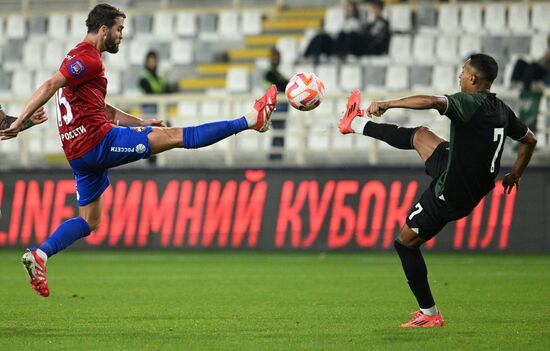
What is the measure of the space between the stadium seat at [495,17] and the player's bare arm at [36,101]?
14.5 m

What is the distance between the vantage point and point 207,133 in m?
8.97

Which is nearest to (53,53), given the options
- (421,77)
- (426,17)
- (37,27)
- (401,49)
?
(37,27)

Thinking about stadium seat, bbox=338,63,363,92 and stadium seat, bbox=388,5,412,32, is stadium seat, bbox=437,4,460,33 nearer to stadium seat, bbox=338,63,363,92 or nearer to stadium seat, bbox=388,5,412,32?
stadium seat, bbox=388,5,412,32

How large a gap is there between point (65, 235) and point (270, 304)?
2070 millimetres

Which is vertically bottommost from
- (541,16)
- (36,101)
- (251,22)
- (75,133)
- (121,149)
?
(121,149)

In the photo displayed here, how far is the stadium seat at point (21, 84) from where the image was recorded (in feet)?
80.7

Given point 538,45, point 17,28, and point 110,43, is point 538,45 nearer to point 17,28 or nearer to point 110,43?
point 17,28

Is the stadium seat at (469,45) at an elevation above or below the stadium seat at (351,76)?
above

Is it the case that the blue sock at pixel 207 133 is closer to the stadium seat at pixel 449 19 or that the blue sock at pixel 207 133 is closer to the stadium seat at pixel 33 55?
the stadium seat at pixel 449 19

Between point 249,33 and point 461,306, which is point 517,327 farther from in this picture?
point 249,33

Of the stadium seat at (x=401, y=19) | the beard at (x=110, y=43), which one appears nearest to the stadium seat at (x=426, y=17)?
the stadium seat at (x=401, y=19)

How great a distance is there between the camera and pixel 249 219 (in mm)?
18062

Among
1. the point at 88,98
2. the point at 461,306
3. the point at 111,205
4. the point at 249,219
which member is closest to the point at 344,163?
the point at 249,219

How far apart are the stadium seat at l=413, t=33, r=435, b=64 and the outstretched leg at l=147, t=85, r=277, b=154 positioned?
42.9 ft
